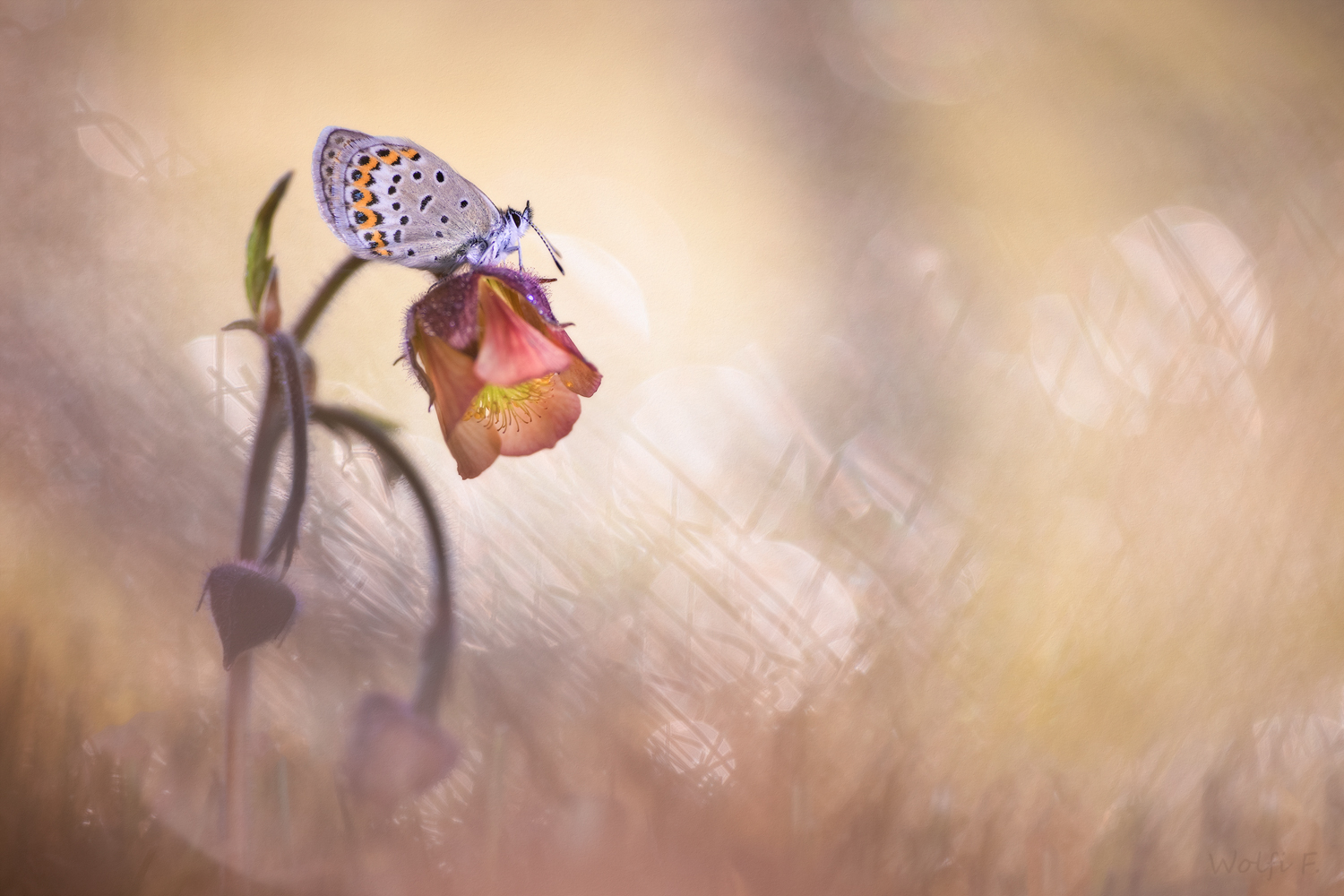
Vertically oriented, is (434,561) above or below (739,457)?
below

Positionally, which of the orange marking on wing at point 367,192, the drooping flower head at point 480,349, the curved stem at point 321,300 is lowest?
the curved stem at point 321,300

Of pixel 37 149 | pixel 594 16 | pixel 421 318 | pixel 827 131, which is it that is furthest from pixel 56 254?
pixel 827 131

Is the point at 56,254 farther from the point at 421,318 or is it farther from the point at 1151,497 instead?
the point at 1151,497

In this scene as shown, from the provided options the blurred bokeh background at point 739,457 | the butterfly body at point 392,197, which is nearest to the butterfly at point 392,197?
the butterfly body at point 392,197

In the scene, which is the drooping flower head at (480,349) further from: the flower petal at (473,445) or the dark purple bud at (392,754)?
the dark purple bud at (392,754)

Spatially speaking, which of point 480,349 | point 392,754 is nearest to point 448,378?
point 480,349

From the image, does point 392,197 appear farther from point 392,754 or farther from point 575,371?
point 392,754
